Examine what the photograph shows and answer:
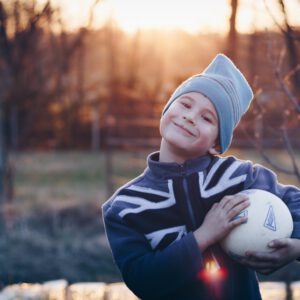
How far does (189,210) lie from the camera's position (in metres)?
2.55

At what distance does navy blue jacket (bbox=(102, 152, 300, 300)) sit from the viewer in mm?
2428

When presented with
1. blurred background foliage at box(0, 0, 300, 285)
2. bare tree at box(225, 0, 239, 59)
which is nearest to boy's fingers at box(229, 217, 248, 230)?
blurred background foliage at box(0, 0, 300, 285)

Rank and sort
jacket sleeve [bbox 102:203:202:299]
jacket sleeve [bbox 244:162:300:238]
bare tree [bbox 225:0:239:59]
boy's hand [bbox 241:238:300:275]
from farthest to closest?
bare tree [bbox 225:0:239:59] < jacket sleeve [bbox 244:162:300:238] < boy's hand [bbox 241:238:300:275] < jacket sleeve [bbox 102:203:202:299]

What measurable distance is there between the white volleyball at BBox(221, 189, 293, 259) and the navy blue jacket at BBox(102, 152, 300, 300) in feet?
0.26

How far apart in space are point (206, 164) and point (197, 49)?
15699 mm

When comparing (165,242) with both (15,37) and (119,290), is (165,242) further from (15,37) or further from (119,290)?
(15,37)

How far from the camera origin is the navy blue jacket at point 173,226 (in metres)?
2.43

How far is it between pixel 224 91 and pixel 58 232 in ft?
17.7

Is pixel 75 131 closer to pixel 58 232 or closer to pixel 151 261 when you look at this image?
pixel 58 232

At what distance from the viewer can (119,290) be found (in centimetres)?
489

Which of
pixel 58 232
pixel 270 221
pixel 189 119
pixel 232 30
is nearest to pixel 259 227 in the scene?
pixel 270 221

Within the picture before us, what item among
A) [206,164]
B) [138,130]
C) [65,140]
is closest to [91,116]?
[65,140]

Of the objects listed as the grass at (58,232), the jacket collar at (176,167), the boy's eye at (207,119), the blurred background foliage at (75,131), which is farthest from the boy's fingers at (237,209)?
the grass at (58,232)

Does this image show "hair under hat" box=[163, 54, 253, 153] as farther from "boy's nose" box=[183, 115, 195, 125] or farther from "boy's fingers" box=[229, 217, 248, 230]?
"boy's fingers" box=[229, 217, 248, 230]
